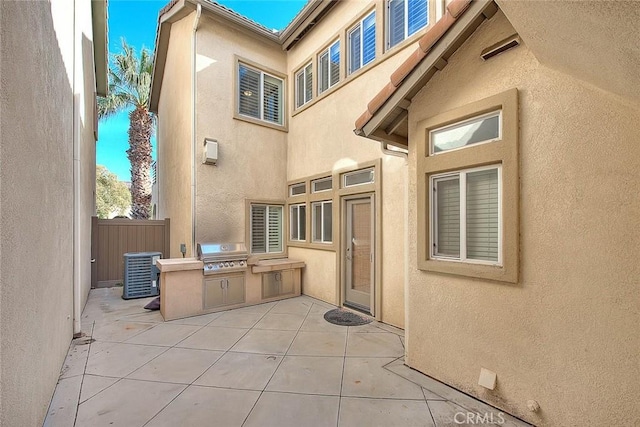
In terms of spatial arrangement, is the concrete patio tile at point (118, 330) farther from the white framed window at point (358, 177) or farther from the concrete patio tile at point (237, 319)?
the white framed window at point (358, 177)

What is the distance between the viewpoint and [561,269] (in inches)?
116

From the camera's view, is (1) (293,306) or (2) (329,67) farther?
(2) (329,67)

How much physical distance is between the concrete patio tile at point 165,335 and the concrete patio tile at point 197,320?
0.17 meters

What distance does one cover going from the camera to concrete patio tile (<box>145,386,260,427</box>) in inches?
122

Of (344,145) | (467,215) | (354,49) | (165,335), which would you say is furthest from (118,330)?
(354,49)

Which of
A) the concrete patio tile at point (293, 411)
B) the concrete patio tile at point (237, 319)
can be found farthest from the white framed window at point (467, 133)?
the concrete patio tile at point (237, 319)

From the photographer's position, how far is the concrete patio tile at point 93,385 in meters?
3.59

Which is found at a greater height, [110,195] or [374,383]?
[110,195]

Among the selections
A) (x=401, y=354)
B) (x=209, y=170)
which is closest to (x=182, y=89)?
(x=209, y=170)

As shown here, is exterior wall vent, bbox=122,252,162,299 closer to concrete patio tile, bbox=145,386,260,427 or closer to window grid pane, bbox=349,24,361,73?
concrete patio tile, bbox=145,386,260,427

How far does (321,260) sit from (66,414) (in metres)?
5.63

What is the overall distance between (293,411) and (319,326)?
2732 millimetres

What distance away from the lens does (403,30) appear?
20.1 feet

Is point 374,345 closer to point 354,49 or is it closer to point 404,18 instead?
point 404,18
